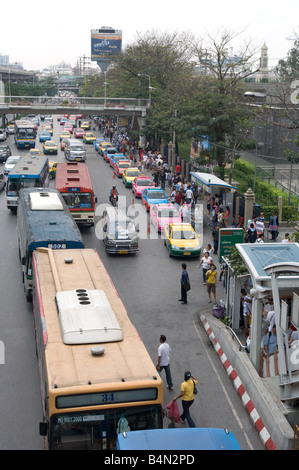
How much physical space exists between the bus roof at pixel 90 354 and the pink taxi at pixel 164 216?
15623mm

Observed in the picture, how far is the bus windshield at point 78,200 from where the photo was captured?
3031cm

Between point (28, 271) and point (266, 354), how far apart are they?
8.13 metres

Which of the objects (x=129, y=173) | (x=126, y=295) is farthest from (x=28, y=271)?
(x=129, y=173)

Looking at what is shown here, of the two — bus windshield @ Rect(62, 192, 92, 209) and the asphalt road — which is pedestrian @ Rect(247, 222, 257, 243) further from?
bus windshield @ Rect(62, 192, 92, 209)

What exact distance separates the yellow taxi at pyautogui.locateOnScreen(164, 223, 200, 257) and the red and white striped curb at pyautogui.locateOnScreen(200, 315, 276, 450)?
8179mm

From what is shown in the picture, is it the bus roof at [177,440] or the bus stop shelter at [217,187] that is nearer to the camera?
the bus roof at [177,440]

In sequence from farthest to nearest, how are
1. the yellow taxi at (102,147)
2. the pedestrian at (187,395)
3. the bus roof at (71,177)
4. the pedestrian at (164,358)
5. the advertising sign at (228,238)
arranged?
the yellow taxi at (102,147)
the bus roof at (71,177)
the advertising sign at (228,238)
the pedestrian at (164,358)
the pedestrian at (187,395)

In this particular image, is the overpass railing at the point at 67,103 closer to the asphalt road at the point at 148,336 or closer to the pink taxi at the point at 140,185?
the pink taxi at the point at 140,185

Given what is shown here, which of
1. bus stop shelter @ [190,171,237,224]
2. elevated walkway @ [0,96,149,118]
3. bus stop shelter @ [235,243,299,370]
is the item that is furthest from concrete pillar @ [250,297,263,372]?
elevated walkway @ [0,96,149,118]

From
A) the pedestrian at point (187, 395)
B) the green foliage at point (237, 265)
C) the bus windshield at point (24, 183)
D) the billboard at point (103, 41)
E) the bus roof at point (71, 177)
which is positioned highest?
the billboard at point (103, 41)

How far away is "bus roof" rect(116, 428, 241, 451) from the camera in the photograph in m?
8.74

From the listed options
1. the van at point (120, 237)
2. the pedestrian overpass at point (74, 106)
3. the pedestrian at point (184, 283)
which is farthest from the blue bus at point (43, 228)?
the pedestrian overpass at point (74, 106)

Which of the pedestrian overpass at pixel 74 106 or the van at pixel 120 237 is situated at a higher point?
the pedestrian overpass at pixel 74 106

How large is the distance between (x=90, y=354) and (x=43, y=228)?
10.3 meters
